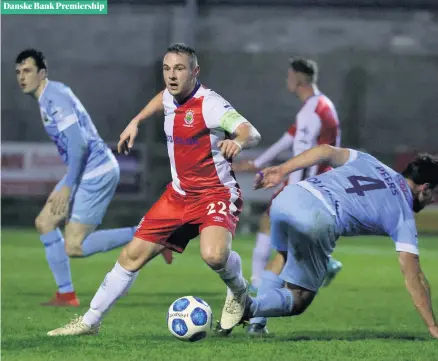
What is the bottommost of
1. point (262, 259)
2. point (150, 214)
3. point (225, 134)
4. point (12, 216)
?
point (12, 216)

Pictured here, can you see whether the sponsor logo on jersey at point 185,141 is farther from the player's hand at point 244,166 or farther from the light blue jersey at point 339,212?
the player's hand at point 244,166

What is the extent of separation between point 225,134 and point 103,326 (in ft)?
5.39

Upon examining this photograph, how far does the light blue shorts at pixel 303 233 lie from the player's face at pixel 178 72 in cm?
87

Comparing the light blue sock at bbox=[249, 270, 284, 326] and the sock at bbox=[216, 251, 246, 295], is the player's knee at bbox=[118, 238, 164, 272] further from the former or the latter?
the light blue sock at bbox=[249, 270, 284, 326]

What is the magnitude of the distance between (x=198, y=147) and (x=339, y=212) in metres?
0.93

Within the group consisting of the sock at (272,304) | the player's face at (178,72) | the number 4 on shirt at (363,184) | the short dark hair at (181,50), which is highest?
the short dark hair at (181,50)

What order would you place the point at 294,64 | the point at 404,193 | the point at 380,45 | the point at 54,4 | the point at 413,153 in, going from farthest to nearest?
1. the point at 380,45
2. the point at 413,153
3. the point at 54,4
4. the point at 294,64
5. the point at 404,193

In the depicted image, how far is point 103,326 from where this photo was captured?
8.24 meters

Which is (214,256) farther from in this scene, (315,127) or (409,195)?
(315,127)

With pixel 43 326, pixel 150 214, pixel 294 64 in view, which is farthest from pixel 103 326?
pixel 294 64

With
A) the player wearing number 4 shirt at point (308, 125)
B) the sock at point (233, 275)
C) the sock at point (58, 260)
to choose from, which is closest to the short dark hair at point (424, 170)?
the sock at point (233, 275)

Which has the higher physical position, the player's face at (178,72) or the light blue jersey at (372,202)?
the player's face at (178,72)

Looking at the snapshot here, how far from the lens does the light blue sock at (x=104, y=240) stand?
1010 centimetres

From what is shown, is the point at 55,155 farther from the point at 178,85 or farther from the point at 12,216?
the point at 178,85
